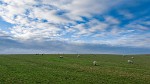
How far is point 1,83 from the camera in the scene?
27812mm

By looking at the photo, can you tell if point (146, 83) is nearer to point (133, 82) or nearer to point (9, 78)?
point (133, 82)

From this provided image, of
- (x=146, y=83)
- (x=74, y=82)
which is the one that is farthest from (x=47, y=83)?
(x=146, y=83)

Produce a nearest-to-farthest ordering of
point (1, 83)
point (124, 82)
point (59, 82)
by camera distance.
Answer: point (1, 83) < point (59, 82) < point (124, 82)

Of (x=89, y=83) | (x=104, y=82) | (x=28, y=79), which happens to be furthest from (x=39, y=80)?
(x=104, y=82)

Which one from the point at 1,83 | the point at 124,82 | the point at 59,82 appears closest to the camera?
the point at 1,83

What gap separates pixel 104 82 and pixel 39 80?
883 centimetres

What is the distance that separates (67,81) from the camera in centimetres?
3055

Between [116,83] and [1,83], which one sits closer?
[1,83]

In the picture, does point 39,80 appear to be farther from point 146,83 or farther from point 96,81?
point 146,83

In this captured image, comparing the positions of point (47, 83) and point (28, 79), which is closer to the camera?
point (47, 83)

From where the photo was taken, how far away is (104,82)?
102 ft

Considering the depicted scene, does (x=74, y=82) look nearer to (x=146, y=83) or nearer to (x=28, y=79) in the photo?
(x=28, y=79)

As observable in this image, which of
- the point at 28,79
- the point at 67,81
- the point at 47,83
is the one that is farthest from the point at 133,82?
the point at 28,79

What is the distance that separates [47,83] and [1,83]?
5.59 m
